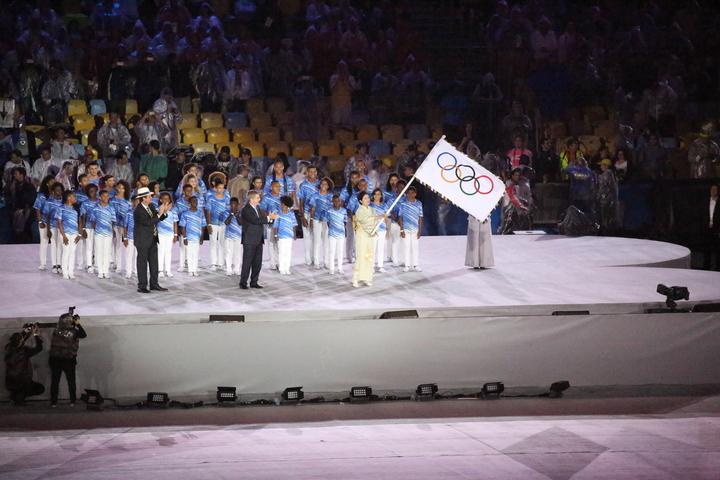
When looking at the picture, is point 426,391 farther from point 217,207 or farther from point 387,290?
point 217,207

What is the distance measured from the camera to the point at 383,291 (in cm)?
1295

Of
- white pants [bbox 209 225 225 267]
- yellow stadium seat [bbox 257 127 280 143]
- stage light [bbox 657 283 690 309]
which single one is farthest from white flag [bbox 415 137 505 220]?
yellow stadium seat [bbox 257 127 280 143]

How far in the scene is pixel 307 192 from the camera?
1447cm

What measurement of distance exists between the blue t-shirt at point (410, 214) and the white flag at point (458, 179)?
1.01m

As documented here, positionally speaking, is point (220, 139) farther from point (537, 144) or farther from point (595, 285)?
point (595, 285)

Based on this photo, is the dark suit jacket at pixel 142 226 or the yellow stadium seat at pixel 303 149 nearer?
the dark suit jacket at pixel 142 226

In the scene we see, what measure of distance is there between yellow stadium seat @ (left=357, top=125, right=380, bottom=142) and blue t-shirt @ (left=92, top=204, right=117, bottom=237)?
9.09 m

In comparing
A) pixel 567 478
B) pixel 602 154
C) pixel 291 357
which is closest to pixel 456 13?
pixel 602 154

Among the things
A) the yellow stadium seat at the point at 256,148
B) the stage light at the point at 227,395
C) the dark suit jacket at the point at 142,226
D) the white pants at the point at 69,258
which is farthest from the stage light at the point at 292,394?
the yellow stadium seat at the point at 256,148

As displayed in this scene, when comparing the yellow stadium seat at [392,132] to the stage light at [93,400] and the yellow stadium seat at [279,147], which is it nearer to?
the yellow stadium seat at [279,147]

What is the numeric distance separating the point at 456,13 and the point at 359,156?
373 inches

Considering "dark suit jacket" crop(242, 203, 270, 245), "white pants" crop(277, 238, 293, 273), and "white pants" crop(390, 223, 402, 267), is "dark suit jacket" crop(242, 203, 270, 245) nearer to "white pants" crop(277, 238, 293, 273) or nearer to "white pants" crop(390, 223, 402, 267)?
"white pants" crop(277, 238, 293, 273)

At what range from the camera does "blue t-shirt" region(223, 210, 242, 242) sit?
13883mm

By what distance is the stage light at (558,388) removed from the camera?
11555 millimetres
